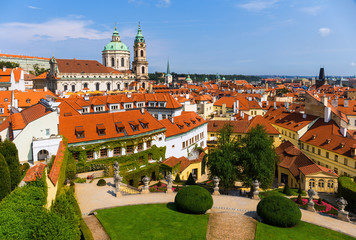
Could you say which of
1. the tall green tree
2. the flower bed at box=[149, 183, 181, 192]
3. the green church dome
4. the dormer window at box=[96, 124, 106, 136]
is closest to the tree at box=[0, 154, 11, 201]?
the tall green tree

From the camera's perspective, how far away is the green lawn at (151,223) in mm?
19844

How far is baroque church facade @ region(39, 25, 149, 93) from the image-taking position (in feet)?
412

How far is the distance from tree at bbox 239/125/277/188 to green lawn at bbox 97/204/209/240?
1122 cm

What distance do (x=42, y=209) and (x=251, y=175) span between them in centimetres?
2292

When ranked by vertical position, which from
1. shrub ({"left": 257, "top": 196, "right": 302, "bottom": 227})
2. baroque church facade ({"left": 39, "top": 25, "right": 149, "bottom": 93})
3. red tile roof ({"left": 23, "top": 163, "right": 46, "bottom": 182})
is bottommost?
shrub ({"left": 257, "top": 196, "right": 302, "bottom": 227})

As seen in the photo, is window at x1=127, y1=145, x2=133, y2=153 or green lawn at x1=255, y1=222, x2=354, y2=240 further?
window at x1=127, y1=145, x2=133, y2=153

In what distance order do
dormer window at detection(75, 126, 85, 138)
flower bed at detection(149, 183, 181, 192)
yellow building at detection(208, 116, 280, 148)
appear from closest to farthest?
flower bed at detection(149, 183, 181, 192) < dormer window at detection(75, 126, 85, 138) < yellow building at detection(208, 116, 280, 148)

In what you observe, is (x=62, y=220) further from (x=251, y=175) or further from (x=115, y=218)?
(x=251, y=175)

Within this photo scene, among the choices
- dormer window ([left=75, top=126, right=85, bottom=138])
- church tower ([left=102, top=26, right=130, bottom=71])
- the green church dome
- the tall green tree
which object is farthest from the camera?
the green church dome

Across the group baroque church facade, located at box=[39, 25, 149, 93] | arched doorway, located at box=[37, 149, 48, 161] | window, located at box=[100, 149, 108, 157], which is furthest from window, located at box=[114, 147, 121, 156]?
baroque church facade, located at box=[39, 25, 149, 93]

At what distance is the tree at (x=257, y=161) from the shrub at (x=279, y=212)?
995cm

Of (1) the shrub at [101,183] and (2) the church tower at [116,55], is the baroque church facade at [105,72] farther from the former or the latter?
(1) the shrub at [101,183]

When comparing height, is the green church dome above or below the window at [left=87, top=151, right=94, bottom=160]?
above

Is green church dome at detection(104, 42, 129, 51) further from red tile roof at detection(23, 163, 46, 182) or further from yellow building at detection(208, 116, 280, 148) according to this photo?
red tile roof at detection(23, 163, 46, 182)
